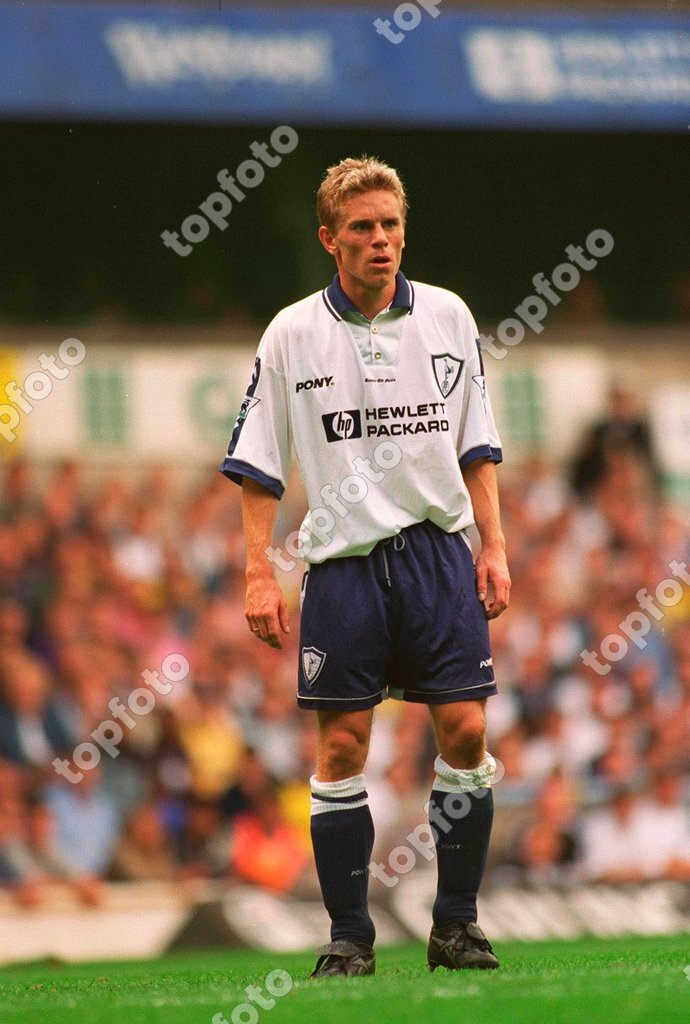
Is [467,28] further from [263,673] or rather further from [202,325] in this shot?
[263,673]

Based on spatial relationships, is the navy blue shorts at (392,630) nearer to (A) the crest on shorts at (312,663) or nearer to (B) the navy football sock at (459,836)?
(A) the crest on shorts at (312,663)

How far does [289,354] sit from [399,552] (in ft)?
2.21

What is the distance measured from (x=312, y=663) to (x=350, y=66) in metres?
8.35

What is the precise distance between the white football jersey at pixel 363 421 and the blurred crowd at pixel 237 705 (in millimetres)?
5916

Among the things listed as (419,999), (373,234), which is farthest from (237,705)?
(419,999)

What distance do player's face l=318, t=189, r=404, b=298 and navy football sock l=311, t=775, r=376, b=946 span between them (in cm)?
147

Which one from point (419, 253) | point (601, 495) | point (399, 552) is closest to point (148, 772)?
point (601, 495)

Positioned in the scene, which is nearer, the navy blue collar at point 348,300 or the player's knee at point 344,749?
the player's knee at point 344,749

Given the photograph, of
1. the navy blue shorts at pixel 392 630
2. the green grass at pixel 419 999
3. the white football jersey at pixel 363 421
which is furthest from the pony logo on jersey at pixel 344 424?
the green grass at pixel 419 999

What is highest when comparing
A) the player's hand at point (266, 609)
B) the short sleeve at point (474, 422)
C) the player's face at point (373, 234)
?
the player's face at point (373, 234)

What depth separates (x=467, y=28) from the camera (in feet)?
41.2

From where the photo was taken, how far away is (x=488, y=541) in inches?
201

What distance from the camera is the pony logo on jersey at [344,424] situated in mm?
4945

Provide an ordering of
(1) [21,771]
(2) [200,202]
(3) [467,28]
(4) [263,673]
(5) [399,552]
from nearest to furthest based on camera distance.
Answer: (5) [399,552] → (1) [21,771] → (4) [263,673] → (3) [467,28] → (2) [200,202]
